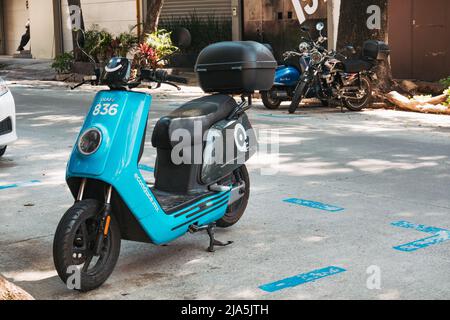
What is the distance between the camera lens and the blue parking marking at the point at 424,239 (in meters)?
5.57

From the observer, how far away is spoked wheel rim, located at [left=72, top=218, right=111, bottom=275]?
15.5ft

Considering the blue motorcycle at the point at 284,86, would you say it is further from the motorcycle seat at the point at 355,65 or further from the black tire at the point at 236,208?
the black tire at the point at 236,208

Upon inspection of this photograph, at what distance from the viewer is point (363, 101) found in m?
13.7

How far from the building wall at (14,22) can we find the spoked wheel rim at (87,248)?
89.9ft

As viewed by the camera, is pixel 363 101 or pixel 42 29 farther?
pixel 42 29

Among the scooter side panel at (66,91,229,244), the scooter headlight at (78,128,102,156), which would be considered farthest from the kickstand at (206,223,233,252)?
the scooter headlight at (78,128,102,156)

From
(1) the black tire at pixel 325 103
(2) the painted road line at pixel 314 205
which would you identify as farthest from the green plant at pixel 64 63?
(2) the painted road line at pixel 314 205

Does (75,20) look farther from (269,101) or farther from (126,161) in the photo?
(126,161)

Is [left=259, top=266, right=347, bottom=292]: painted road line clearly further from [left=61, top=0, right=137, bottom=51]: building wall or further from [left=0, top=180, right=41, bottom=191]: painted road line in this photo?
[left=61, top=0, right=137, bottom=51]: building wall

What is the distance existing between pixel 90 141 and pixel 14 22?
28.9 meters

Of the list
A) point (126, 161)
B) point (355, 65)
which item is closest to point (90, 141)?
point (126, 161)

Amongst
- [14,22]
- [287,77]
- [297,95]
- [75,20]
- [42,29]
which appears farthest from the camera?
[14,22]
